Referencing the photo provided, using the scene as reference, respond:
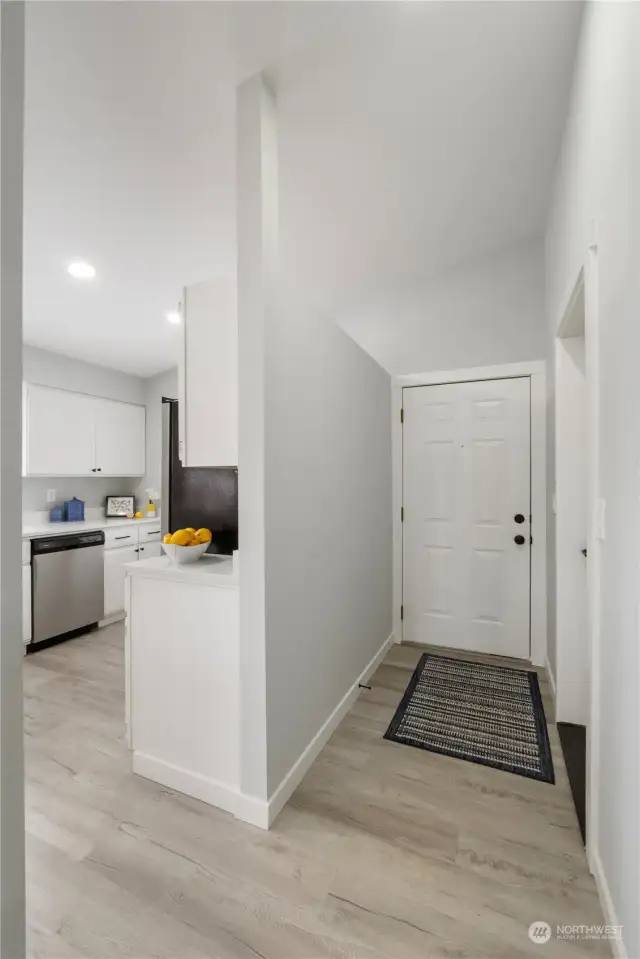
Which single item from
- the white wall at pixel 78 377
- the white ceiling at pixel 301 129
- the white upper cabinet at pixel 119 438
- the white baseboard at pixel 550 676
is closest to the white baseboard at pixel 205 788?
the white baseboard at pixel 550 676

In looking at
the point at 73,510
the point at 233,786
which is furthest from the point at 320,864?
the point at 73,510

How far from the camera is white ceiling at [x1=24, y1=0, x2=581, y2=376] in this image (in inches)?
58.1

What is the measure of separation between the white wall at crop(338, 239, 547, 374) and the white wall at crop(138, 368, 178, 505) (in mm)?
2425

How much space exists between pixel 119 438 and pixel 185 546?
10.6 ft

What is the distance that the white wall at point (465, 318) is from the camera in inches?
119

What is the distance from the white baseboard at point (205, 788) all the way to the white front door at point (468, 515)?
6.60 ft

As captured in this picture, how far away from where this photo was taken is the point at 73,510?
4.27 metres

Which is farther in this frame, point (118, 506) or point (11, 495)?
point (118, 506)

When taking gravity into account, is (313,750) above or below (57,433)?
below

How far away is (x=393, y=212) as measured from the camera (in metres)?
2.52

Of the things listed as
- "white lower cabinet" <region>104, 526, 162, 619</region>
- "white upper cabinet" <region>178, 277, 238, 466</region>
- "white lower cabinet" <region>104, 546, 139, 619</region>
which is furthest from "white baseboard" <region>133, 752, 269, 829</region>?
"white lower cabinet" <region>104, 546, 139, 619</region>

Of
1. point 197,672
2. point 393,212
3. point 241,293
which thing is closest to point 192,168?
point 241,293

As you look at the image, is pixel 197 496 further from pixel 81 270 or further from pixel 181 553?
pixel 81 270

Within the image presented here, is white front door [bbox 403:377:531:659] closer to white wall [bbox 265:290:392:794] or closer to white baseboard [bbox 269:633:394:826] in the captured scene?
white wall [bbox 265:290:392:794]
